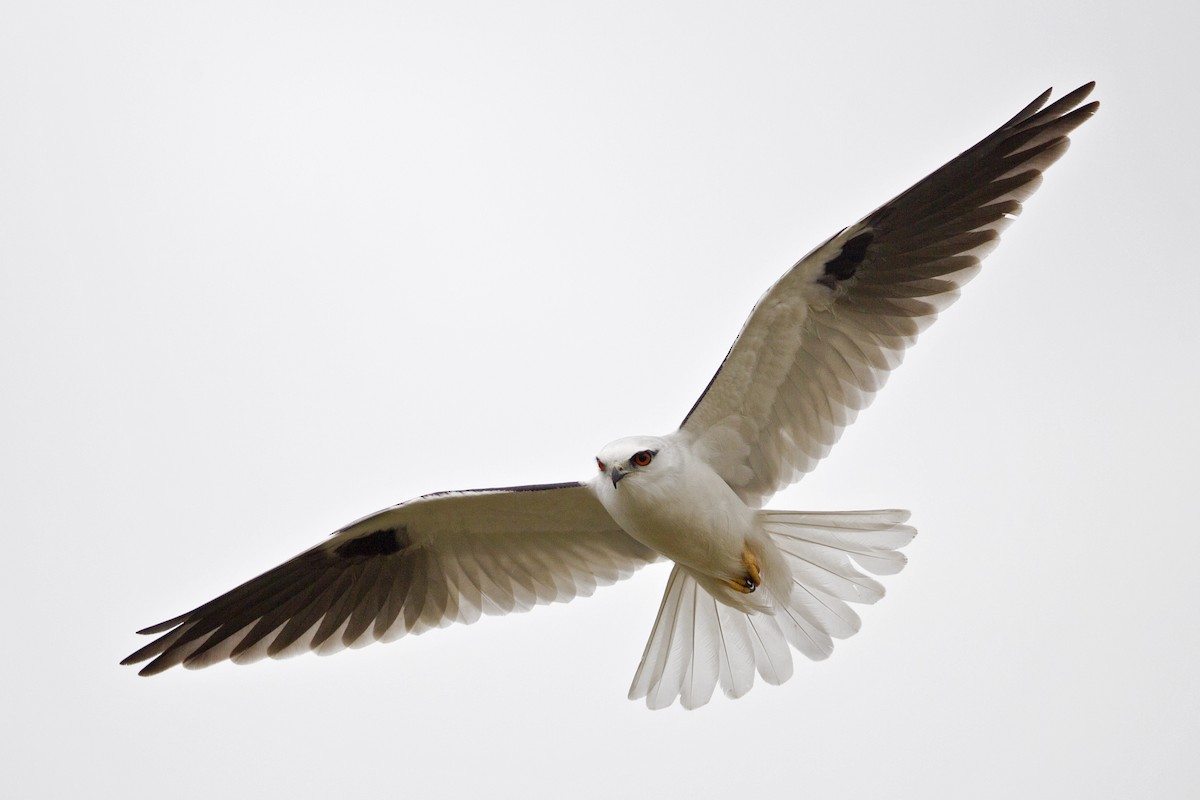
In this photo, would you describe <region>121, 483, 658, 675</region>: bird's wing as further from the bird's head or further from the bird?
the bird's head

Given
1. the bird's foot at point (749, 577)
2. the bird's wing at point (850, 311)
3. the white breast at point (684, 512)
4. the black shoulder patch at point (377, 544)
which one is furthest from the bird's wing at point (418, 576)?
the bird's wing at point (850, 311)

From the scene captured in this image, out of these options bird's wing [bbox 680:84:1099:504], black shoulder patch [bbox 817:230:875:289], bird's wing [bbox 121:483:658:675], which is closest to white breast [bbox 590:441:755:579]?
bird's wing [bbox 680:84:1099:504]

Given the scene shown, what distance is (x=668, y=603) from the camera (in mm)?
7254

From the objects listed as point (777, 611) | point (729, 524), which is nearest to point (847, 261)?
point (729, 524)

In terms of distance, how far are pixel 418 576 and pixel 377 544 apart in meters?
0.28

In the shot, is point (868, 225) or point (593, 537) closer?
point (868, 225)

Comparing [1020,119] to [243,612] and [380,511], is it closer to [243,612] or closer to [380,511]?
[380,511]

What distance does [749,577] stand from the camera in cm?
670

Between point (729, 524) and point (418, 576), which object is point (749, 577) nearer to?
point (729, 524)

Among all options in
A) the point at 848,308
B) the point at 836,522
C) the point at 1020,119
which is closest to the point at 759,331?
the point at 848,308

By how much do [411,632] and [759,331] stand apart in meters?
2.52

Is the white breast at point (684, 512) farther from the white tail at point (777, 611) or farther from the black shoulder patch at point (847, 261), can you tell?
the black shoulder patch at point (847, 261)

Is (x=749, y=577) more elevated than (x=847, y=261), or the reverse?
(x=847, y=261)

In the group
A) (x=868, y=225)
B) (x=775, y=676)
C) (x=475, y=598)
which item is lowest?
(x=775, y=676)
